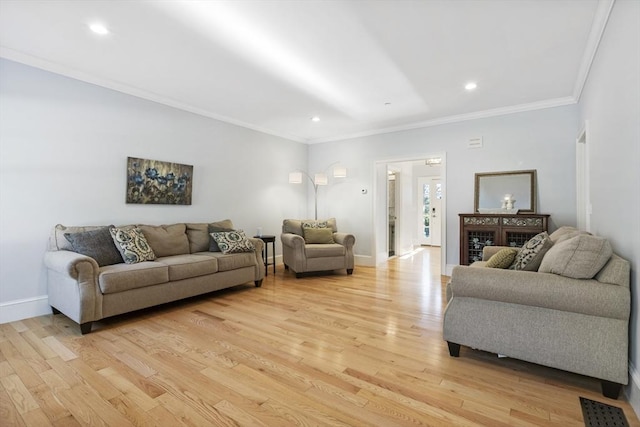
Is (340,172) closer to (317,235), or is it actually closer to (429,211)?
(317,235)

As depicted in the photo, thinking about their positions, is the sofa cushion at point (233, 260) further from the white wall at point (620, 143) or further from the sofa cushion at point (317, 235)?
the white wall at point (620, 143)

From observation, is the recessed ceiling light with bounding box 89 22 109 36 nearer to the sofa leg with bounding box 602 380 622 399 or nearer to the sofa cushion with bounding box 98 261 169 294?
the sofa cushion with bounding box 98 261 169 294

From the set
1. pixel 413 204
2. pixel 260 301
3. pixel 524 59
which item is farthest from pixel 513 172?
pixel 413 204

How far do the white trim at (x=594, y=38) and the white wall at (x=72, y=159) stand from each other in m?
4.55

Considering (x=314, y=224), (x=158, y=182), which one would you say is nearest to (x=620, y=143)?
(x=314, y=224)

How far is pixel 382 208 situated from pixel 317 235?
1683 mm

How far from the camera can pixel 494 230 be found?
170 inches

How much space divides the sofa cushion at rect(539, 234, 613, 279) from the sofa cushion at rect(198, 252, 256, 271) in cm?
331

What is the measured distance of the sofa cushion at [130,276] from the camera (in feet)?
9.36

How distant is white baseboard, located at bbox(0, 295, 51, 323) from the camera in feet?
9.82

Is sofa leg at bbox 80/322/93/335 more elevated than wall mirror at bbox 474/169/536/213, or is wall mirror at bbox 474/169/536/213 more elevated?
wall mirror at bbox 474/169/536/213

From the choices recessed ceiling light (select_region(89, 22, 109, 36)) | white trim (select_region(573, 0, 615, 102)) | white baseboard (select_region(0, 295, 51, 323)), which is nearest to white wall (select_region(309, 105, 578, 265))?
white trim (select_region(573, 0, 615, 102))

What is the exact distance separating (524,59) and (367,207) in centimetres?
341

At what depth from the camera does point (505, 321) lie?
6.75 ft
